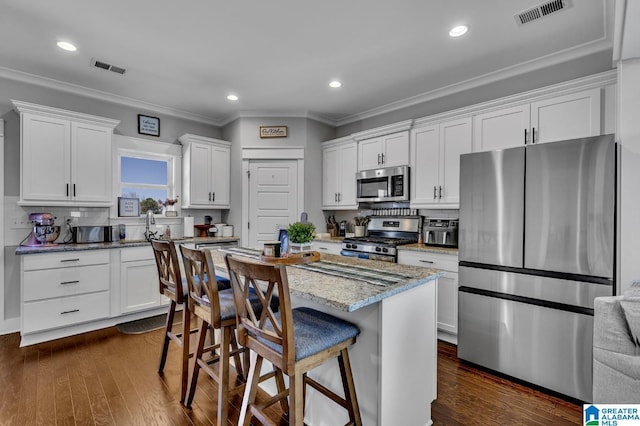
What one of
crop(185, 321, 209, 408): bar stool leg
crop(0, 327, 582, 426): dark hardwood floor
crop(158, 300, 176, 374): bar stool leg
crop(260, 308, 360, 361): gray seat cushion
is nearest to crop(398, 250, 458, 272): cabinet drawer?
crop(0, 327, 582, 426): dark hardwood floor

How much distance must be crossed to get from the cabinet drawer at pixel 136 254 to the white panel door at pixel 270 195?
4.45ft

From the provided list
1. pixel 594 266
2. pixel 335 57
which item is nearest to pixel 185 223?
pixel 335 57

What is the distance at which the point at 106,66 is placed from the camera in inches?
126

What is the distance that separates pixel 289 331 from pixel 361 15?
2357 millimetres

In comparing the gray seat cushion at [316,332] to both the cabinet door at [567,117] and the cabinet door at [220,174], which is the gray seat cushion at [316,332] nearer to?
the cabinet door at [567,117]

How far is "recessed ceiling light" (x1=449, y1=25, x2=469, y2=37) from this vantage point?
2516mm

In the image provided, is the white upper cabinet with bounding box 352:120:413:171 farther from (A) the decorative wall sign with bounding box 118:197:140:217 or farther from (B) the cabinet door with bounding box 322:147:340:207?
(A) the decorative wall sign with bounding box 118:197:140:217

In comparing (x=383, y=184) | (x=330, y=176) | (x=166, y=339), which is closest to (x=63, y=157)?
(x=166, y=339)

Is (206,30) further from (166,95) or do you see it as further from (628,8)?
(628,8)

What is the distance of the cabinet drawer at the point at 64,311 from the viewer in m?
3.03

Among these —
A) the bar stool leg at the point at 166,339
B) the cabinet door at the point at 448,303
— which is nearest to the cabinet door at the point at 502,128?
the cabinet door at the point at 448,303

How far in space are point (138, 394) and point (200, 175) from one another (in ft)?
9.73

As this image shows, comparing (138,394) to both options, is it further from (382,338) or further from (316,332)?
(382,338)

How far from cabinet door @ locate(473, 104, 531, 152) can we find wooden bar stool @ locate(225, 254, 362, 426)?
2.59 m
